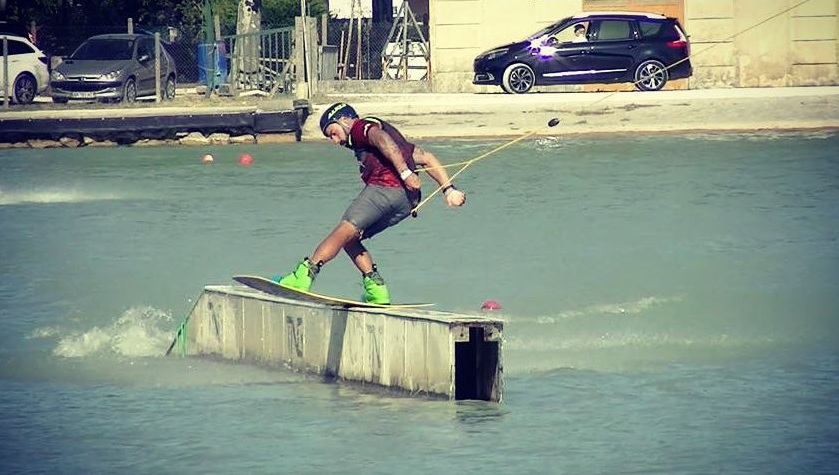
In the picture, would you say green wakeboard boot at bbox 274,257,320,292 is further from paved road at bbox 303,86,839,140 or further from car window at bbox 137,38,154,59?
car window at bbox 137,38,154,59

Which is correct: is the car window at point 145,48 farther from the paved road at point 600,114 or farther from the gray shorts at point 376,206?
the gray shorts at point 376,206

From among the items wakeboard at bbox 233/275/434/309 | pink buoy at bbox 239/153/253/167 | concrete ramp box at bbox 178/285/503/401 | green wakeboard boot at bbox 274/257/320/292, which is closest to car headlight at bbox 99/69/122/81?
pink buoy at bbox 239/153/253/167

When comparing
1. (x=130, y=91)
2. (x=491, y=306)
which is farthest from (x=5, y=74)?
(x=491, y=306)

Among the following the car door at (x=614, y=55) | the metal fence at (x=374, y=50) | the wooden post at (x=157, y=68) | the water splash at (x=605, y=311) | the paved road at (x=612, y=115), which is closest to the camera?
the water splash at (x=605, y=311)

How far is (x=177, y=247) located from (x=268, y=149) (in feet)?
33.3

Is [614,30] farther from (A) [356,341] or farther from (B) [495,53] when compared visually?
(A) [356,341]

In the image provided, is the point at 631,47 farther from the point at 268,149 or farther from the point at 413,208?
the point at 413,208

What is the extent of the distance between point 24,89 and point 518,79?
1023 cm

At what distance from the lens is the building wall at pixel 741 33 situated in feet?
124

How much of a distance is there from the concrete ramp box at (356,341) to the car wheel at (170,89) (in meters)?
23.0

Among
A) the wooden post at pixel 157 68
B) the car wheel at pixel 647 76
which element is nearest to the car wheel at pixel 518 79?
the car wheel at pixel 647 76

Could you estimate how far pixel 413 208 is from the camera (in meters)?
12.8

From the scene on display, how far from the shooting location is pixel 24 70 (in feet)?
121

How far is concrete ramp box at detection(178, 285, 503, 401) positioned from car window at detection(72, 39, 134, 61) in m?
23.7
